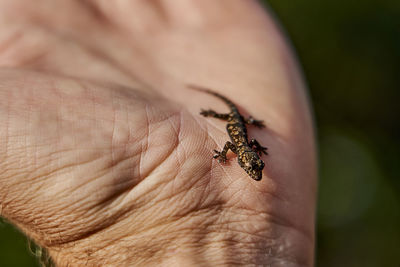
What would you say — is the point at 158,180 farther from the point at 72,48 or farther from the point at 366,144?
the point at 366,144

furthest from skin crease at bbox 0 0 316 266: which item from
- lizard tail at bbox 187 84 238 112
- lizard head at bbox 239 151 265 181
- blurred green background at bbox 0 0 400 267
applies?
blurred green background at bbox 0 0 400 267

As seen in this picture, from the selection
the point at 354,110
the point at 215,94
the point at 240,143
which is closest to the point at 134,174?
the point at 240,143

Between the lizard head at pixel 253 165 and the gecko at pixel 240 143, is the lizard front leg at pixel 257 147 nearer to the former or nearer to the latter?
the gecko at pixel 240 143

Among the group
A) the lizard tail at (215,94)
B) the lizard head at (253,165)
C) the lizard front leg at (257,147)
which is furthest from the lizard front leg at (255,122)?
the lizard head at (253,165)

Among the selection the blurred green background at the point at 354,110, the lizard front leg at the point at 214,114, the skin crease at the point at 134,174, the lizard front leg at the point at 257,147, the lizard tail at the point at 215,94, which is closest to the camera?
the skin crease at the point at 134,174

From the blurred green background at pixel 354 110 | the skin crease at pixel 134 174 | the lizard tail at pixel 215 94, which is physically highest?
the blurred green background at pixel 354 110

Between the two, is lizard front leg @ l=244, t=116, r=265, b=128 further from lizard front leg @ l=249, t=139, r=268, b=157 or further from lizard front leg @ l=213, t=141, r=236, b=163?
lizard front leg @ l=213, t=141, r=236, b=163

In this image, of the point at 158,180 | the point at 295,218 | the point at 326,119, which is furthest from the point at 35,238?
the point at 326,119
